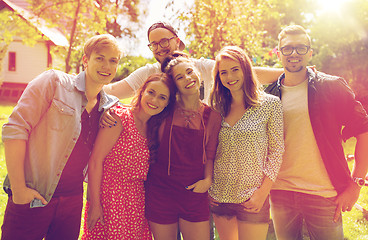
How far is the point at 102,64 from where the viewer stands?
2703mm

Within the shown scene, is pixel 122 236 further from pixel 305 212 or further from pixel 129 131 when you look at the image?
pixel 305 212

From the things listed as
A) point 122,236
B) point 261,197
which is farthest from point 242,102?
point 122,236

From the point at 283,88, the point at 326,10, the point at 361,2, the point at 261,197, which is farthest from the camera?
the point at 326,10

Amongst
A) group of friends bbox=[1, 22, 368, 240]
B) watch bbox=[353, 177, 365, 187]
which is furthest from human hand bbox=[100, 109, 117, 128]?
watch bbox=[353, 177, 365, 187]

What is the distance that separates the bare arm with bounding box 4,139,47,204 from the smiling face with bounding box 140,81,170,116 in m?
1.02

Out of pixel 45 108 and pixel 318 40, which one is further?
pixel 318 40

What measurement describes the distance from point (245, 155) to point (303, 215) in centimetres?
84

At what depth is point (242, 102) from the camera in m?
2.95

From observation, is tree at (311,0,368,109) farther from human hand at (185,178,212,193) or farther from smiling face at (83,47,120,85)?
smiling face at (83,47,120,85)

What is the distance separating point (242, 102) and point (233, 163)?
0.56 meters

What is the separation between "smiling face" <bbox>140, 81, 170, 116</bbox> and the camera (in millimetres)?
2869

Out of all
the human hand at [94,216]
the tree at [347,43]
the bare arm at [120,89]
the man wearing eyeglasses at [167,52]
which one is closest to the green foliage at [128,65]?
the tree at [347,43]

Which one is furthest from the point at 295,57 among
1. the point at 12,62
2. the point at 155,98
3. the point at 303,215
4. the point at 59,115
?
the point at 12,62

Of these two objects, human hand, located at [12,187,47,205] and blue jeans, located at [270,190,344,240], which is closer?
human hand, located at [12,187,47,205]
